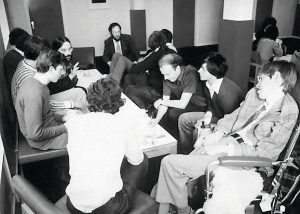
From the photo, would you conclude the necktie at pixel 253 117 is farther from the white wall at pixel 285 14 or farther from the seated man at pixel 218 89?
the white wall at pixel 285 14

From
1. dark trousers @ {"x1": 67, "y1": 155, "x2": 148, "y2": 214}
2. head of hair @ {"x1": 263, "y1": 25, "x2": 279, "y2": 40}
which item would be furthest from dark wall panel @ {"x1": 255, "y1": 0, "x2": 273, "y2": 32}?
dark trousers @ {"x1": 67, "y1": 155, "x2": 148, "y2": 214}

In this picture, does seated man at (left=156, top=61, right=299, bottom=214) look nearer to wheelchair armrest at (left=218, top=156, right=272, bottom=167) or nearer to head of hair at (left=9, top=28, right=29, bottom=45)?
wheelchair armrest at (left=218, top=156, right=272, bottom=167)

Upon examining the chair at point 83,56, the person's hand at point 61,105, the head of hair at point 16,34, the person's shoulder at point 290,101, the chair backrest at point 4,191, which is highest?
the head of hair at point 16,34

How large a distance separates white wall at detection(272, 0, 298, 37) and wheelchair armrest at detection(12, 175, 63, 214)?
919 centimetres

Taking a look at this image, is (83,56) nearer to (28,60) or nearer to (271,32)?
(28,60)

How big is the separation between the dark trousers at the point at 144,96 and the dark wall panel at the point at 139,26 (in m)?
3.91

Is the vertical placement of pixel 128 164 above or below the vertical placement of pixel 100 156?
below

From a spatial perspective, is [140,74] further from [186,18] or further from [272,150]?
[186,18]

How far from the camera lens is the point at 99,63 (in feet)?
23.5

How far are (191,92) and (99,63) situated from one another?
183 inches

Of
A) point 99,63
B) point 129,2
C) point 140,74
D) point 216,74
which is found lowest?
point 99,63

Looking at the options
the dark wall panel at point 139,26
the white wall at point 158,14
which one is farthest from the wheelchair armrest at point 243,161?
the white wall at point 158,14

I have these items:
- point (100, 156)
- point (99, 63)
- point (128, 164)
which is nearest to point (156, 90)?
point (128, 164)

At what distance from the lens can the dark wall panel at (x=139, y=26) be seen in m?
7.16
